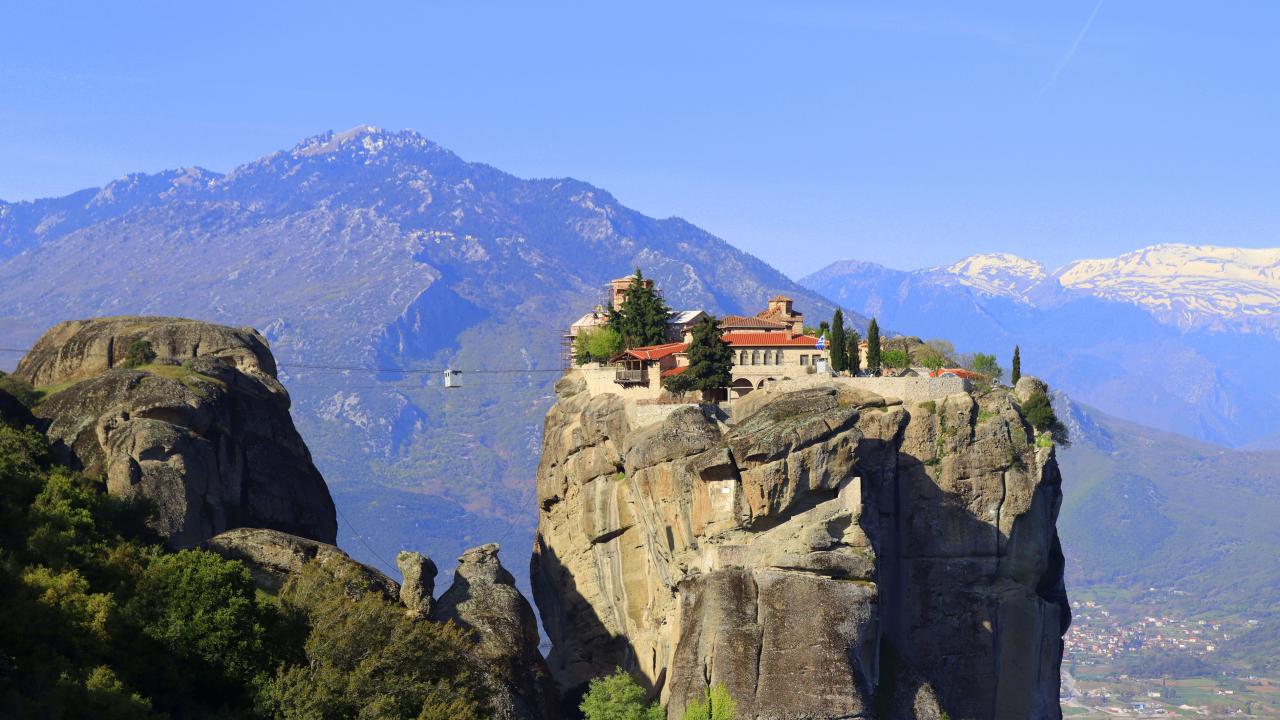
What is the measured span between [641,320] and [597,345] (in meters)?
3.85

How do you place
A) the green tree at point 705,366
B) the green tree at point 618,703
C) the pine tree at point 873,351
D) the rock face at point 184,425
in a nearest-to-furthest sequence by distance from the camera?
the green tree at point 618,703 → the rock face at point 184,425 → the green tree at point 705,366 → the pine tree at point 873,351

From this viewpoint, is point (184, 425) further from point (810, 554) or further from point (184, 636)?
point (810, 554)

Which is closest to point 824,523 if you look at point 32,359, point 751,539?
point 751,539

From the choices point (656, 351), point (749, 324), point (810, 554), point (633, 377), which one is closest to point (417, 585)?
point (810, 554)

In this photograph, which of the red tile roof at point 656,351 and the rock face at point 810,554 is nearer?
the rock face at point 810,554

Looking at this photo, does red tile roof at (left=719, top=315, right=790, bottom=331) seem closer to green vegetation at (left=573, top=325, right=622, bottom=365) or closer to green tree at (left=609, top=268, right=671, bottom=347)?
green tree at (left=609, top=268, right=671, bottom=347)

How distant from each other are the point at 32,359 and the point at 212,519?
96.8 feet

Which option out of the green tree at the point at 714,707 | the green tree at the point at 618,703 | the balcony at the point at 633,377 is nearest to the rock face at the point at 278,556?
the green tree at the point at 618,703

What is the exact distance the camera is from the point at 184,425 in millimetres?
99125

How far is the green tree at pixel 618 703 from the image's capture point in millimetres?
90875

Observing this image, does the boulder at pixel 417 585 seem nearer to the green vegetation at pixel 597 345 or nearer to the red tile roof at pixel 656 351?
the red tile roof at pixel 656 351

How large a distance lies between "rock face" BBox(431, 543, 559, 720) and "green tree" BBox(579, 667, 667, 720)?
81.6 inches

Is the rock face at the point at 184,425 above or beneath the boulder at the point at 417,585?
above

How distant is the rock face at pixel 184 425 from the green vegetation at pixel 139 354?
0.80m
